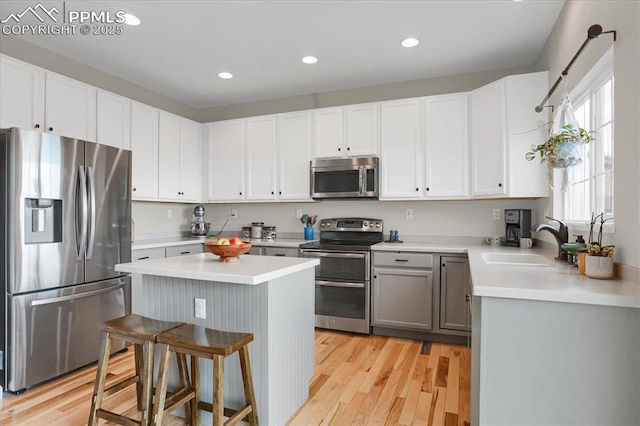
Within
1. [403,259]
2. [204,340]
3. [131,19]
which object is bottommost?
[204,340]

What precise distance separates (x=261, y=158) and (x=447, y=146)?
211cm

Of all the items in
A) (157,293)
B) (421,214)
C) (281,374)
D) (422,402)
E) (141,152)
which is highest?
(141,152)

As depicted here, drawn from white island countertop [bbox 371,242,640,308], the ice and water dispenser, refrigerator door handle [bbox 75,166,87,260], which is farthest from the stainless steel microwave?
the ice and water dispenser

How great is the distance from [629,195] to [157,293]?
2.38m

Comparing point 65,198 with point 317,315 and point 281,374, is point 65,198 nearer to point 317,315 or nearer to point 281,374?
point 281,374

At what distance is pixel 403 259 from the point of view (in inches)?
133

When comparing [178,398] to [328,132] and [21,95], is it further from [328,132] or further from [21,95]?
[328,132]

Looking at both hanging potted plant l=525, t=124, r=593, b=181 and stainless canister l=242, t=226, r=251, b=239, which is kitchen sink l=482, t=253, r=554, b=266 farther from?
stainless canister l=242, t=226, r=251, b=239

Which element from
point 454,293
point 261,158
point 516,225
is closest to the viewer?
point 454,293

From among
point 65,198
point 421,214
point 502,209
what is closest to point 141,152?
point 65,198

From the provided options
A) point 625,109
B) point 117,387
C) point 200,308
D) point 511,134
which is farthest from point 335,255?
point 625,109

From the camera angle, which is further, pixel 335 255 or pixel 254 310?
pixel 335 255

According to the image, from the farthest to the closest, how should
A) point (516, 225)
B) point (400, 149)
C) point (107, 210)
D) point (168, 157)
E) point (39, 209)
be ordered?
point (168, 157)
point (400, 149)
point (516, 225)
point (107, 210)
point (39, 209)

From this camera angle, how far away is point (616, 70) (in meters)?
Answer: 1.66
